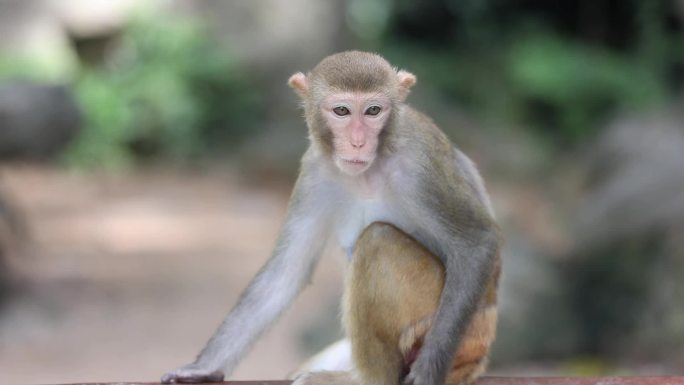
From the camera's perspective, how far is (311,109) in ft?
16.2

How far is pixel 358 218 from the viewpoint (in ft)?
16.7

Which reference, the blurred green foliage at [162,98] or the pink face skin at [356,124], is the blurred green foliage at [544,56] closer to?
the blurred green foliage at [162,98]

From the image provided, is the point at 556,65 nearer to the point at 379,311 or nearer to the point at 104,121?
the point at 104,121

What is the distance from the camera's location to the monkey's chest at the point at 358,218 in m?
5.01

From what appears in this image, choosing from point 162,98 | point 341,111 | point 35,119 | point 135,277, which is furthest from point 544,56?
point 341,111

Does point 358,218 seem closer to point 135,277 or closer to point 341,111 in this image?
point 341,111

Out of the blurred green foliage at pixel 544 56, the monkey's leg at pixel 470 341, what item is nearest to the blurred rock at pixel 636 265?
the blurred green foliage at pixel 544 56

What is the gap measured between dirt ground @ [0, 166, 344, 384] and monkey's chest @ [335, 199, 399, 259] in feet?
11.0

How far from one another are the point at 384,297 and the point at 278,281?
75 centimetres

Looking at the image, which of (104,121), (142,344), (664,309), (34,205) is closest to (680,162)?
(664,309)

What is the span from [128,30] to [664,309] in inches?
585

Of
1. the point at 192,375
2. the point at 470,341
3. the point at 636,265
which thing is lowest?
the point at 470,341

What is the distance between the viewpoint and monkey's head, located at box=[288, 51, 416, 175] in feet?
15.3

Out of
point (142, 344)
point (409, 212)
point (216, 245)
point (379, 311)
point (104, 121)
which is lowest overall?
point (379, 311)
